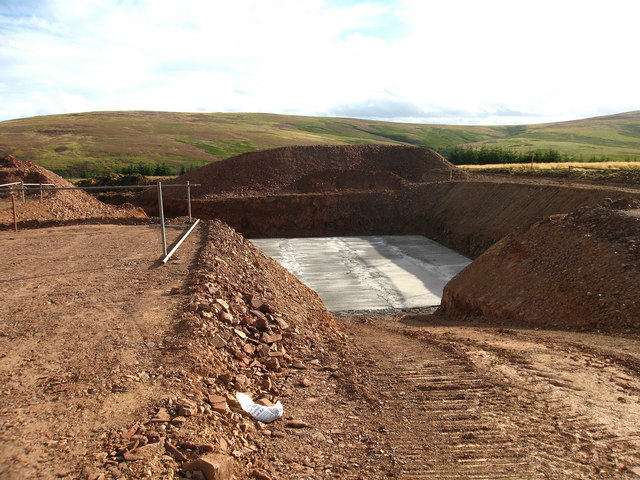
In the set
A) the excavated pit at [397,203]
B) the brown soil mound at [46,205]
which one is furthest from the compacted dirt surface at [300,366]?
the brown soil mound at [46,205]

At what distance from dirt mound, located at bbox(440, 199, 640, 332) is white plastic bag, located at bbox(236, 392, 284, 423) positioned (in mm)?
7741

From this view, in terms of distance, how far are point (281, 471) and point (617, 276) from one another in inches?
378

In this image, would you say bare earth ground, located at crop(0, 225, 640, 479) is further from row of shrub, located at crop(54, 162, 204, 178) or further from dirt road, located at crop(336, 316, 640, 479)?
row of shrub, located at crop(54, 162, 204, 178)

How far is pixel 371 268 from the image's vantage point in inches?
872

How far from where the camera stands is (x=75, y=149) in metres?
76.8

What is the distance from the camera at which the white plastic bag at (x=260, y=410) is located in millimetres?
5391

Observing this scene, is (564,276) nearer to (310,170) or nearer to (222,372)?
(222,372)

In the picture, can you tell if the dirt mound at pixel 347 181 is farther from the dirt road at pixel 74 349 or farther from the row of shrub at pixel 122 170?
the dirt road at pixel 74 349

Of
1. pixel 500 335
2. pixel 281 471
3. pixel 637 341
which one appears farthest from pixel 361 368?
pixel 637 341

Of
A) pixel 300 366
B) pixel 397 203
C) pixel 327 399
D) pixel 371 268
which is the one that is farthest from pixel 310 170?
pixel 327 399

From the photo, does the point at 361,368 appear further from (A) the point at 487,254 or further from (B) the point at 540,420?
(A) the point at 487,254

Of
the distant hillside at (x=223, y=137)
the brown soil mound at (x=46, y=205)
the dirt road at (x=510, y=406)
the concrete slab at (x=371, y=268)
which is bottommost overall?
the concrete slab at (x=371, y=268)

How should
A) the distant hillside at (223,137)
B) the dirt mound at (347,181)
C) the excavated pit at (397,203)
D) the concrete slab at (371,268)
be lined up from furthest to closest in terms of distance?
the distant hillside at (223,137) → the dirt mound at (347,181) → the concrete slab at (371,268) → the excavated pit at (397,203)

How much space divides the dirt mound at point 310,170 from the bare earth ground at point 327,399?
28.8m
